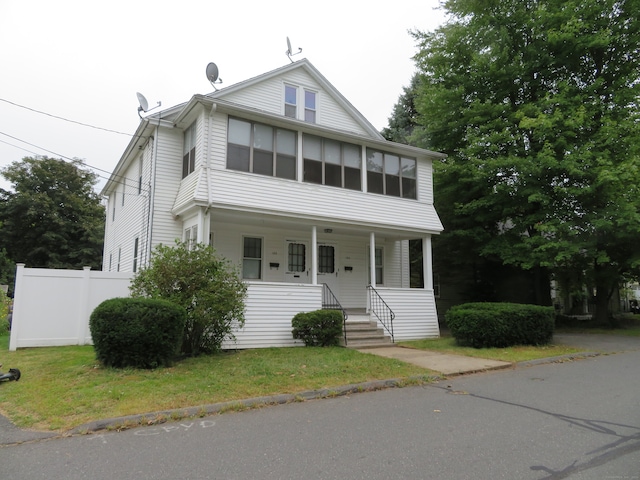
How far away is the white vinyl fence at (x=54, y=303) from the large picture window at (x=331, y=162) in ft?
20.0

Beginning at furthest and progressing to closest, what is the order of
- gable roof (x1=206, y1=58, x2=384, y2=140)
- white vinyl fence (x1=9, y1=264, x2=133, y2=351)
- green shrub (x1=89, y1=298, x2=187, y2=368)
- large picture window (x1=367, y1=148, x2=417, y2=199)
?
1. large picture window (x1=367, y1=148, x2=417, y2=199)
2. gable roof (x1=206, y1=58, x2=384, y2=140)
3. white vinyl fence (x1=9, y1=264, x2=133, y2=351)
4. green shrub (x1=89, y1=298, x2=187, y2=368)

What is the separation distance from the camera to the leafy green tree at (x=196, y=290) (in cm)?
895

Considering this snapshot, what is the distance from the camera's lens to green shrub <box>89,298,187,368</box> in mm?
7484

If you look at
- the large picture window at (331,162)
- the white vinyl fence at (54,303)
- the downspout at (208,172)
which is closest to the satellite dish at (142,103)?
the downspout at (208,172)

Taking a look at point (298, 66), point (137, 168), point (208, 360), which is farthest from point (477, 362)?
point (137, 168)

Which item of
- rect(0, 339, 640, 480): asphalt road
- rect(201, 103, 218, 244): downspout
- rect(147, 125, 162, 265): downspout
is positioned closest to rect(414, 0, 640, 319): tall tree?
rect(201, 103, 218, 244): downspout

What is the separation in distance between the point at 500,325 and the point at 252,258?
7.46m

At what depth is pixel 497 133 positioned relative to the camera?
16156 millimetres

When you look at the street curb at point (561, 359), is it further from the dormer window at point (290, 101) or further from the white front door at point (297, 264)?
the dormer window at point (290, 101)

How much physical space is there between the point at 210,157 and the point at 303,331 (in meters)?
5.21

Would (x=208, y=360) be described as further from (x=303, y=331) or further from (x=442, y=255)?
(x=442, y=255)

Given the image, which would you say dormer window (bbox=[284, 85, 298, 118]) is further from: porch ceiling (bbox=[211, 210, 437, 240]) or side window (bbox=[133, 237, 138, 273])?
side window (bbox=[133, 237, 138, 273])

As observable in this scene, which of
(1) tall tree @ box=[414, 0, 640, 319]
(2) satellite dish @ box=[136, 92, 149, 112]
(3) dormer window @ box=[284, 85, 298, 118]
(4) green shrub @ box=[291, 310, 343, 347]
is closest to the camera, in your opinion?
(4) green shrub @ box=[291, 310, 343, 347]

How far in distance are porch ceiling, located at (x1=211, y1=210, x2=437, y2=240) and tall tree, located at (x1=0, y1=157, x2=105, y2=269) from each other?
2596cm
